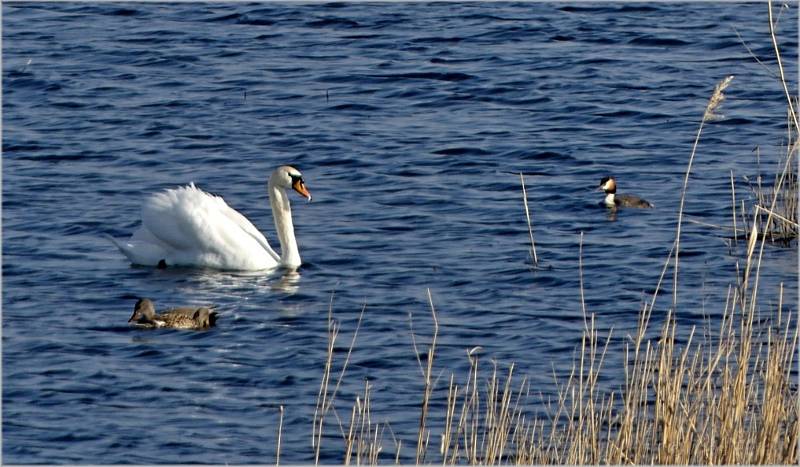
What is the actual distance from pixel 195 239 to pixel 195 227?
0.40ft

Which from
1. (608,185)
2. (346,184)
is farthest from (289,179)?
(608,185)

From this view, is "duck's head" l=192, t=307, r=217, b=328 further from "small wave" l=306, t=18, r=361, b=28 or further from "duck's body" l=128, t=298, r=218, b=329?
"small wave" l=306, t=18, r=361, b=28

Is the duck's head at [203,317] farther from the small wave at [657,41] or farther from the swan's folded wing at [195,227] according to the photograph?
the small wave at [657,41]

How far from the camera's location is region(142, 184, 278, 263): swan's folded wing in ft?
42.4

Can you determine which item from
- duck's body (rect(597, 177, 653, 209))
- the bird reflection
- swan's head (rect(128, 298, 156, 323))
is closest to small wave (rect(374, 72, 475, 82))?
duck's body (rect(597, 177, 653, 209))

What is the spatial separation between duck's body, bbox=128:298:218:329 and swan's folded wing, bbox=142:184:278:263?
6.71 feet

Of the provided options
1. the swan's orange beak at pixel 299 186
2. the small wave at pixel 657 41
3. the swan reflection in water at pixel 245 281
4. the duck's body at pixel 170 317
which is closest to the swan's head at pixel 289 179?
the swan's orange beak at pixel 299 186

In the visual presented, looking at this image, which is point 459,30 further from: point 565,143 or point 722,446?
point 722,446

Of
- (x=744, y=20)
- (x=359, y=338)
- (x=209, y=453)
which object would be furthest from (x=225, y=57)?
(x=209, y=453)

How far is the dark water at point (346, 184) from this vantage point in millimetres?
9531

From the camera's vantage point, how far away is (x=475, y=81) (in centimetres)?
1914

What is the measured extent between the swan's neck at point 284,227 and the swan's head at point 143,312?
2223 mm

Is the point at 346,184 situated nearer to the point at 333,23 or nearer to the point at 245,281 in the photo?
the point at 245,281

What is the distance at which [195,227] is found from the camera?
12938 mm
